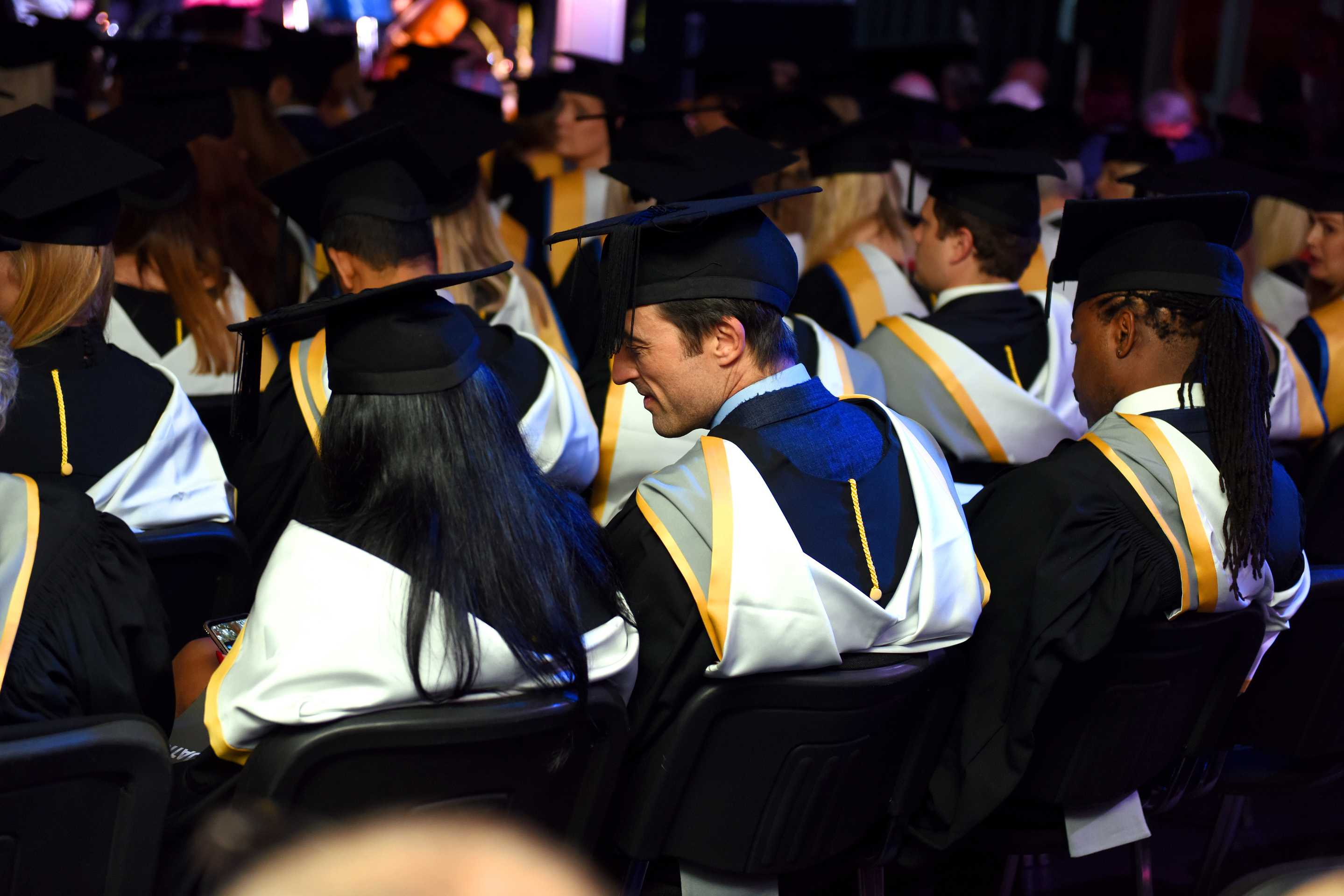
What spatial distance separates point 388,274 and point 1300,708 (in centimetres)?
235

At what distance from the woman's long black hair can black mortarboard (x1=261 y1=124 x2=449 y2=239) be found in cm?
145

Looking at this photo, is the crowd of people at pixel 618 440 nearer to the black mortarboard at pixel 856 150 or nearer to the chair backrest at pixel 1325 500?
the chair backrest at pixel 1325 500

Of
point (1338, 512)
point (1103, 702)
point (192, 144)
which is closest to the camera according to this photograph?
point (1103, 702)

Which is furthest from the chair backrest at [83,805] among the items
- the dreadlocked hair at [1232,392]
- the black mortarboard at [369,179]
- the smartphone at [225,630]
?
the black mortarboard at [369,179]

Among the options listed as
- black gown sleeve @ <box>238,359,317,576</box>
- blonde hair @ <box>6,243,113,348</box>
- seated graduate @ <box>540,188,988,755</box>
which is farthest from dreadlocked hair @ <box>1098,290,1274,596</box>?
blonde hair @ <box>6,243,113,348</box>

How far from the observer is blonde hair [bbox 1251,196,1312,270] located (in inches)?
212

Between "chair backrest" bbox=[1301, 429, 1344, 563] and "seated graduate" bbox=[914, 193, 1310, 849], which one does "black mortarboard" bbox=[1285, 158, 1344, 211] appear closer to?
"chair backrest" bbox=[1301, 429, 1344, 563]

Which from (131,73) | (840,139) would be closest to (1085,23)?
(840,139)

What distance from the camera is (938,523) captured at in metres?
2.13

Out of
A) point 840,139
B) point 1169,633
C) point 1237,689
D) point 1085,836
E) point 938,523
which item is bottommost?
point 1085,836

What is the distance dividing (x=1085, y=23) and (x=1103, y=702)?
36.1 feet

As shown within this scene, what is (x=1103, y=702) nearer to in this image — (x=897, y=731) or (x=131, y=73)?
(x=897, y=731)

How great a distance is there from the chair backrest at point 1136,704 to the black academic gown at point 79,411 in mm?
1944

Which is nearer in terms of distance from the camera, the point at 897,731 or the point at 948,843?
the point at 897,731
